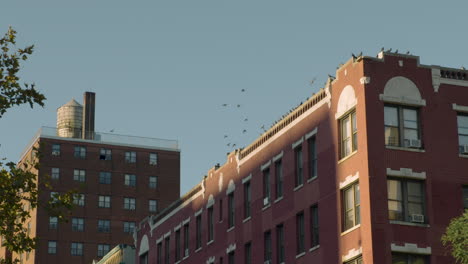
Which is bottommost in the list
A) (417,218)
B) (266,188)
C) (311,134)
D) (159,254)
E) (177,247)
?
(417,218)

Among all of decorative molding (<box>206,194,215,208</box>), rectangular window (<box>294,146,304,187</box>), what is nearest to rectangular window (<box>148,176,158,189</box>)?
decorative molding (<box>206,194,215,208</box>)

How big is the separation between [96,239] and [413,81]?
3868 inches

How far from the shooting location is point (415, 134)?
5672cm

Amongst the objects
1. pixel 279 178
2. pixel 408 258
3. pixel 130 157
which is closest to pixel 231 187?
pixel 279 178

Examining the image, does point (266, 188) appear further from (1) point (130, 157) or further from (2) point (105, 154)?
(1) point (130, 157)

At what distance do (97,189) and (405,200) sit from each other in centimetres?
10036

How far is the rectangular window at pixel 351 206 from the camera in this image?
5566cm

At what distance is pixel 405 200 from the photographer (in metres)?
55.2

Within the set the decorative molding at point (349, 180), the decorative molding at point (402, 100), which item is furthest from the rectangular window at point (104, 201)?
the decorative molding at point (402, 100)

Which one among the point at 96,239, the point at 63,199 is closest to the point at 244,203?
the point at 63,199

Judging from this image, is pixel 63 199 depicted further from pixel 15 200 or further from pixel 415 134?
pixel 415 134

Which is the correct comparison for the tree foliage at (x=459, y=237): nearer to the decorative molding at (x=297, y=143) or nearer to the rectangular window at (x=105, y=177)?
the decorative molding at (x=297, y=143)

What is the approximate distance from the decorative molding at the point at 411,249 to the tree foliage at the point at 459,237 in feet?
7.29

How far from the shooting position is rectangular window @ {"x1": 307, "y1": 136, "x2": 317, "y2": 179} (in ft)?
200
